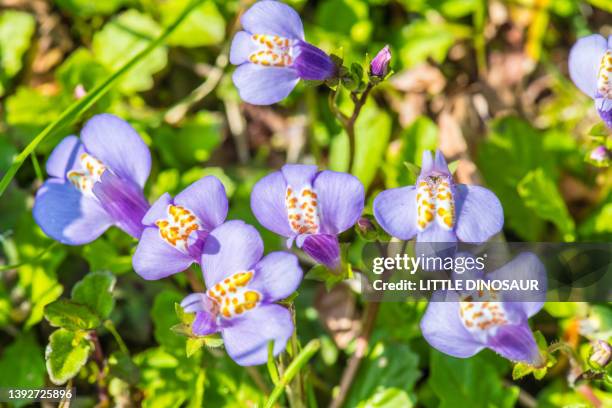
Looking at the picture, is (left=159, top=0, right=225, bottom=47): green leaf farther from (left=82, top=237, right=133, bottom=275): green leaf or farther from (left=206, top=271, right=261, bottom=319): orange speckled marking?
(left=206, top=271, right=261, bottom=319): orange speckled marking

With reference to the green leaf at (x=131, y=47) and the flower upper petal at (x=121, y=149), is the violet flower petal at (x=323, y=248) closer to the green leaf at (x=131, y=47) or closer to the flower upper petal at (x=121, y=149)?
the flower upper petal at (x=121, y=149)

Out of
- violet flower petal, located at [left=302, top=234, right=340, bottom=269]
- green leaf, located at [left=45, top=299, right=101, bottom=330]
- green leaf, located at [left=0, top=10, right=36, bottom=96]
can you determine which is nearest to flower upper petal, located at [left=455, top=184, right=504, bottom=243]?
violet flower petal, located at [left=302, top=234, right=340, bottom=269]

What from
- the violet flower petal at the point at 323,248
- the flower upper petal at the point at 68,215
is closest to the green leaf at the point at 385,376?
the violet flower petal at the point at 323,248

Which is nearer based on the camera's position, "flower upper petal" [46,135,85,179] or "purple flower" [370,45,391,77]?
"purple flower" [370,45,391,77]

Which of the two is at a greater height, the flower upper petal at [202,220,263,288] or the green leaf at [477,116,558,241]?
the green leaf at [477,116,558,241]

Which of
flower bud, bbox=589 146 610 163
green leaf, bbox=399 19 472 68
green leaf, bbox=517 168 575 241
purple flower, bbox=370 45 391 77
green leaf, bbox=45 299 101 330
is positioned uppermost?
green leaf, bbox=399 19 472 68

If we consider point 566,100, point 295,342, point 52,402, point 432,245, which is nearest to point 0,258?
point 52,402

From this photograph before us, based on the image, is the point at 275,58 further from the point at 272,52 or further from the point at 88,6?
the point at 88,6

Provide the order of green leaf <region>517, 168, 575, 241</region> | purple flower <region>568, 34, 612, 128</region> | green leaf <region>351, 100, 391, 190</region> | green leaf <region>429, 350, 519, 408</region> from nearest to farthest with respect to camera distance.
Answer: purple flower <region>568, 34, 612, 128</region> < green leaf <region>429, 350, 519, 408</region> < green leaf <region>517, 168, 575, 241</region> < green leaf <region>351, 100, 391, 190</region>
